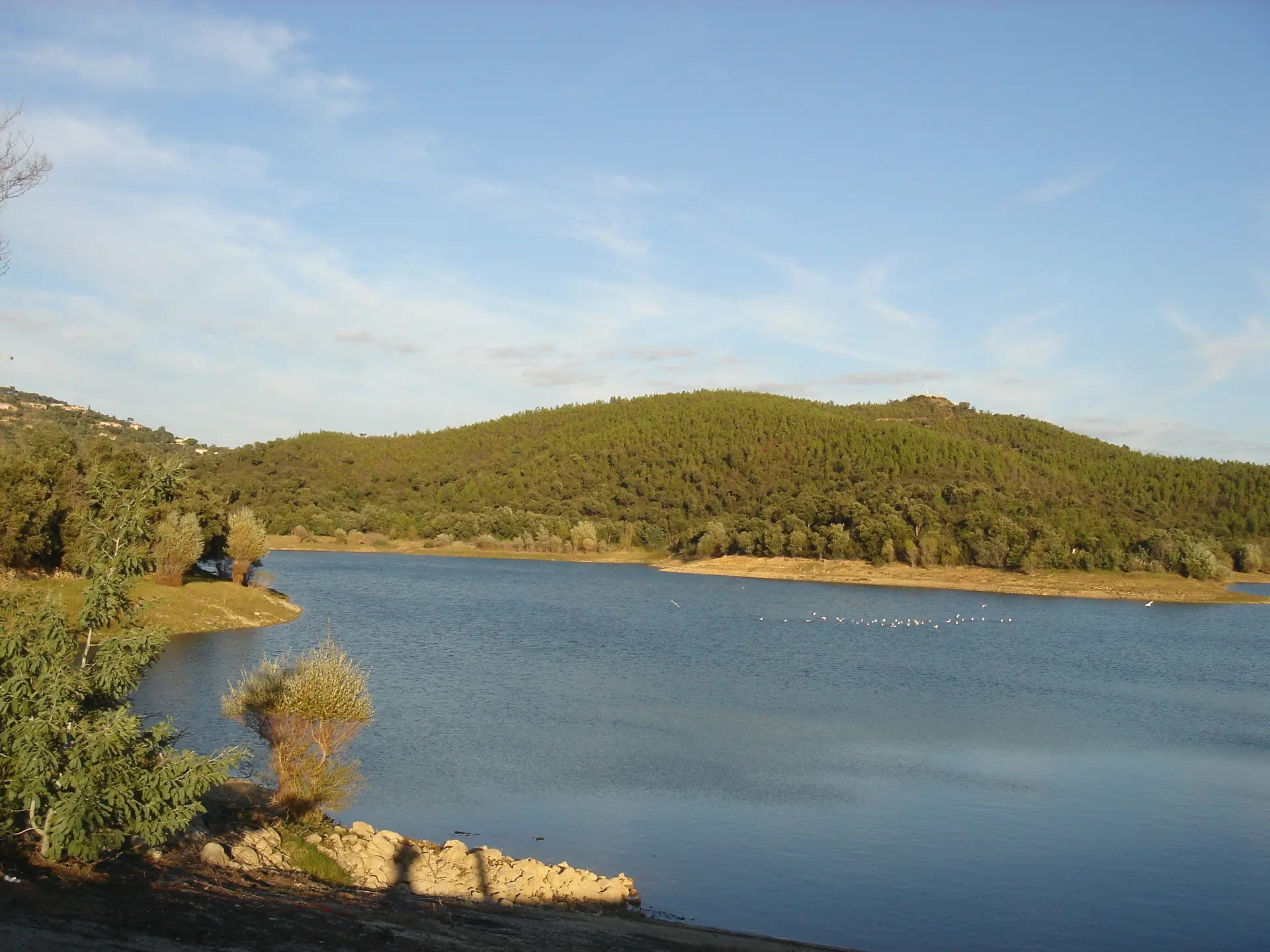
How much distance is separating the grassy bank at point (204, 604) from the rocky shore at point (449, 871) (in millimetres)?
26453

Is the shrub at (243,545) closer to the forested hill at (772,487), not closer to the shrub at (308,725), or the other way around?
the shrub at (308,725)

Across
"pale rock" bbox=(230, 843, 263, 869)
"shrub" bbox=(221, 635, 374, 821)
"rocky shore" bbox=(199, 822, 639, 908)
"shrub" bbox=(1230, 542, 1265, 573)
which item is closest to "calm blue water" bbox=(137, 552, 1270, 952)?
"rocky shore" bbox=(199, 822, 639, 908)

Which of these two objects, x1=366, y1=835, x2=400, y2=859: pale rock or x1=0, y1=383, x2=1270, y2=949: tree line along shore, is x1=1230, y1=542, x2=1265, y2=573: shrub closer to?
x1=0, y1=383, x2=1270, y2=949: tree line along shore

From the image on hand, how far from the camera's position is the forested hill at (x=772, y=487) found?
307 feet

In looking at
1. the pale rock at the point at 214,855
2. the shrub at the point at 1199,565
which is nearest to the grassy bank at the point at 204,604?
the pale rock at the point at 214,855

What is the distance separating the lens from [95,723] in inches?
439

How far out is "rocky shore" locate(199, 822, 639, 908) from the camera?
14.3m

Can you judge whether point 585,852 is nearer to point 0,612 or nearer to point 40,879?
point 40,879

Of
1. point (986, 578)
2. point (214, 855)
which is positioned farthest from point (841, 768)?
point (986, 578)

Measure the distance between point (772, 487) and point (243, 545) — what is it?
92.4 metres

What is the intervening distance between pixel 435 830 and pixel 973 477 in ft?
369

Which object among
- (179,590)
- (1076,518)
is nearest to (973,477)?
(1076,518)

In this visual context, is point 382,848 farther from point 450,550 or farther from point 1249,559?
point 450,550

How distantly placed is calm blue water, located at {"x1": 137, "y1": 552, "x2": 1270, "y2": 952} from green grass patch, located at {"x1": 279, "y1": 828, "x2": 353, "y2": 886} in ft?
9.20
